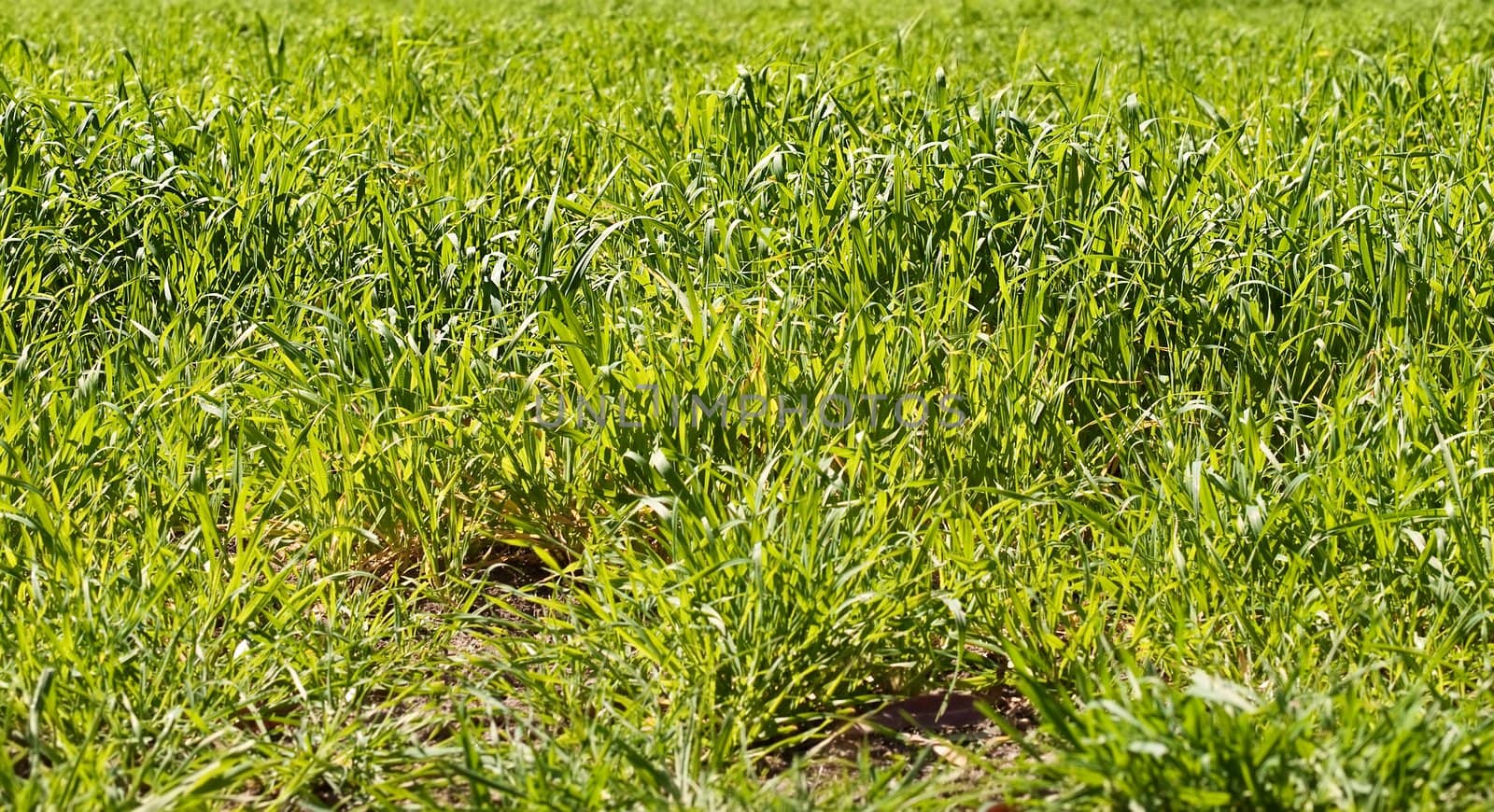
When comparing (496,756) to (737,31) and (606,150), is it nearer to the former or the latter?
(606,150)

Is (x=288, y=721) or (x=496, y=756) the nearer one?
(x=496, y=756)

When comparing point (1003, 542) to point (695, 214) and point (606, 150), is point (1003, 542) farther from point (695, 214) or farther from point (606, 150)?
point (606, 150)

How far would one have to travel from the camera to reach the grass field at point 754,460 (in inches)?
70.7

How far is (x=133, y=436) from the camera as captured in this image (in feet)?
7.93

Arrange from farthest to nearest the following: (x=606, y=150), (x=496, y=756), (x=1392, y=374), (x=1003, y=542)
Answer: (x=606, y=150) < (x=1392, y=374) < (x=1003, y=542) < (x=496, y=756)

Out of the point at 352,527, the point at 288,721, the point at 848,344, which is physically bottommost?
the point at 288,721

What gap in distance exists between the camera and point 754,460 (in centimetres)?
241

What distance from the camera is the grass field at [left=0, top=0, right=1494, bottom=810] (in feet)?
5.89

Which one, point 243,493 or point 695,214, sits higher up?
point 695,214

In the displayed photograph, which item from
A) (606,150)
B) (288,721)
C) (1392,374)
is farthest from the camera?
(606,150)

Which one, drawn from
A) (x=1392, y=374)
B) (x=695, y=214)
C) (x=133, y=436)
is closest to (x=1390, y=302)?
(x=1392, y=374)

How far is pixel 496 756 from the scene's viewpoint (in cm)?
175

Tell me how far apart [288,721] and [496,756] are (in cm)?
37

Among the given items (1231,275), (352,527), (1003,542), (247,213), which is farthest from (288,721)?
(1231,275)
